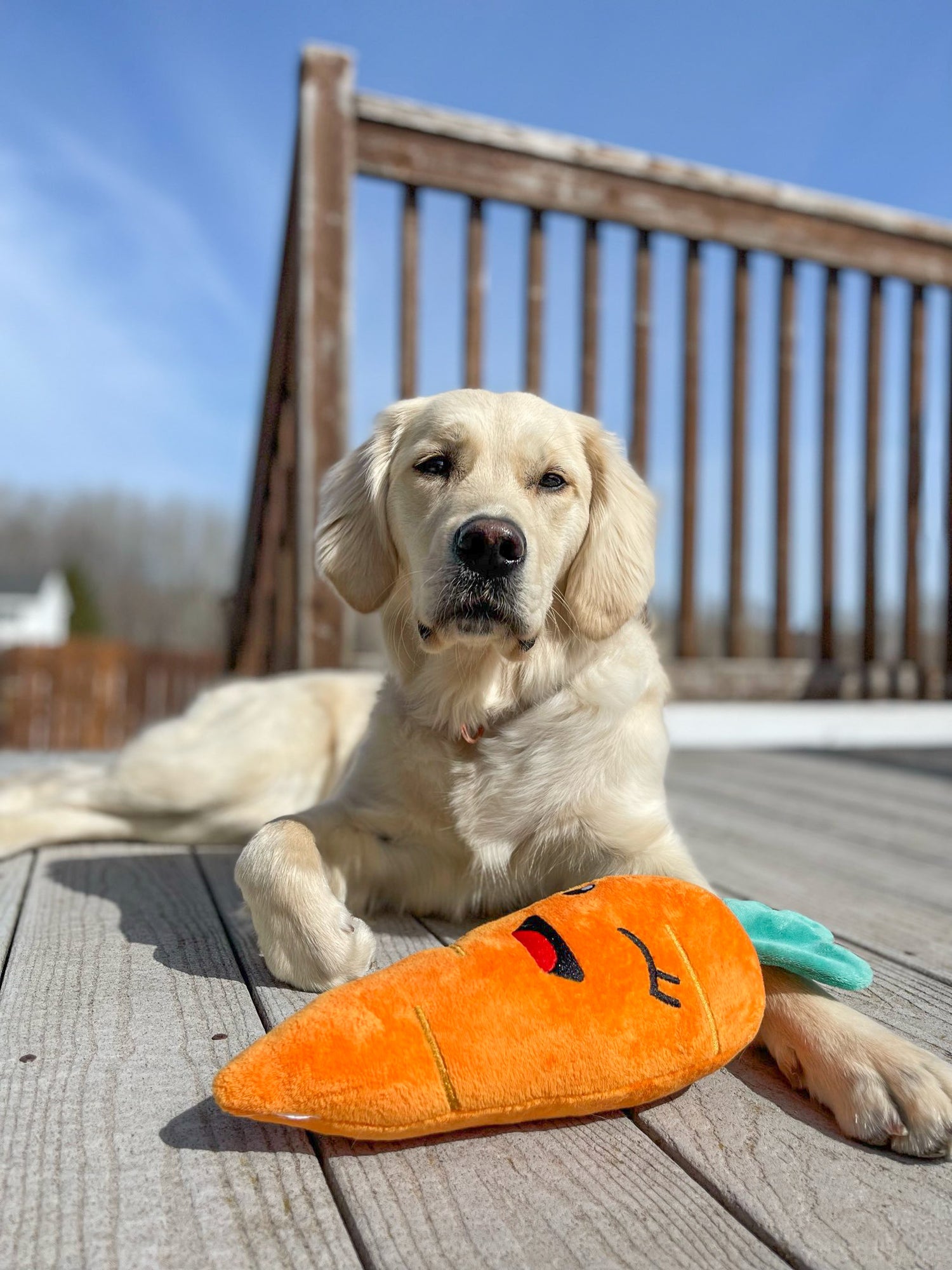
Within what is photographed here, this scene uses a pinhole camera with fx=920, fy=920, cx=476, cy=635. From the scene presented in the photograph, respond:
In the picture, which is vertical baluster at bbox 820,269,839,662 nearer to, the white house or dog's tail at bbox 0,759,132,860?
dog's tail at bbox 0,759,132,860

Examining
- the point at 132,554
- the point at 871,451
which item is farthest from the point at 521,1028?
the point at 132,554

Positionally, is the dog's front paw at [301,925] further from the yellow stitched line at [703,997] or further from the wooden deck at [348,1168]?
the yellow stitched line at [703,997]

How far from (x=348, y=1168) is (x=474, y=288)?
2.98 metres

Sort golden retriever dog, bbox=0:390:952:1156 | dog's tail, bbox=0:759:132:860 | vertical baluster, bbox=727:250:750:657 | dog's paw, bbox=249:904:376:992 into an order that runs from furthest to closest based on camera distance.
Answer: vertical baluster, bbox=727:250:750:657, dog's tail, bbox=0:759:132:860, golden retriever dog, bbox=0:390:952:1156, dog's paw, bbox=249:904:376:992

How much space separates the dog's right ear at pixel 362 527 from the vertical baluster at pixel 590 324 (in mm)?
1630

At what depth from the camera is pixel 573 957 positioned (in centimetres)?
98

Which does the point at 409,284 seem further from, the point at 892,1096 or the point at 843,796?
the point at 892,1096

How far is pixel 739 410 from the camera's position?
360 centimetres

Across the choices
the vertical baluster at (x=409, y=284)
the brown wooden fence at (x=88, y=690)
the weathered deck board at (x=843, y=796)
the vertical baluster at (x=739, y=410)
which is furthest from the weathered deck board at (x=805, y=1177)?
the brown wooden fence at (x=88, y=690)

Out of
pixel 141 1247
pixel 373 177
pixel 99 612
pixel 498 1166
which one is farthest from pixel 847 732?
pixel 99 612

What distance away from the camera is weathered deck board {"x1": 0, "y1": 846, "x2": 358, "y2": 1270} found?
2.46ft

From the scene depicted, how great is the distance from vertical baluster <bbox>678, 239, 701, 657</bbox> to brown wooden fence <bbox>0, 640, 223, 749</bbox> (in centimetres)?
1202

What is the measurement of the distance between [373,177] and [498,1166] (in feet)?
10.4

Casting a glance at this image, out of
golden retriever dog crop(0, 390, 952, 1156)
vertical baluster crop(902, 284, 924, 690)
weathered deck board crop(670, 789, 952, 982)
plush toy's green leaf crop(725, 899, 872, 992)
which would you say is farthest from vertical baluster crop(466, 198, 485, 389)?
plush toy's green leaf crop(725, 899, 872, 992)
